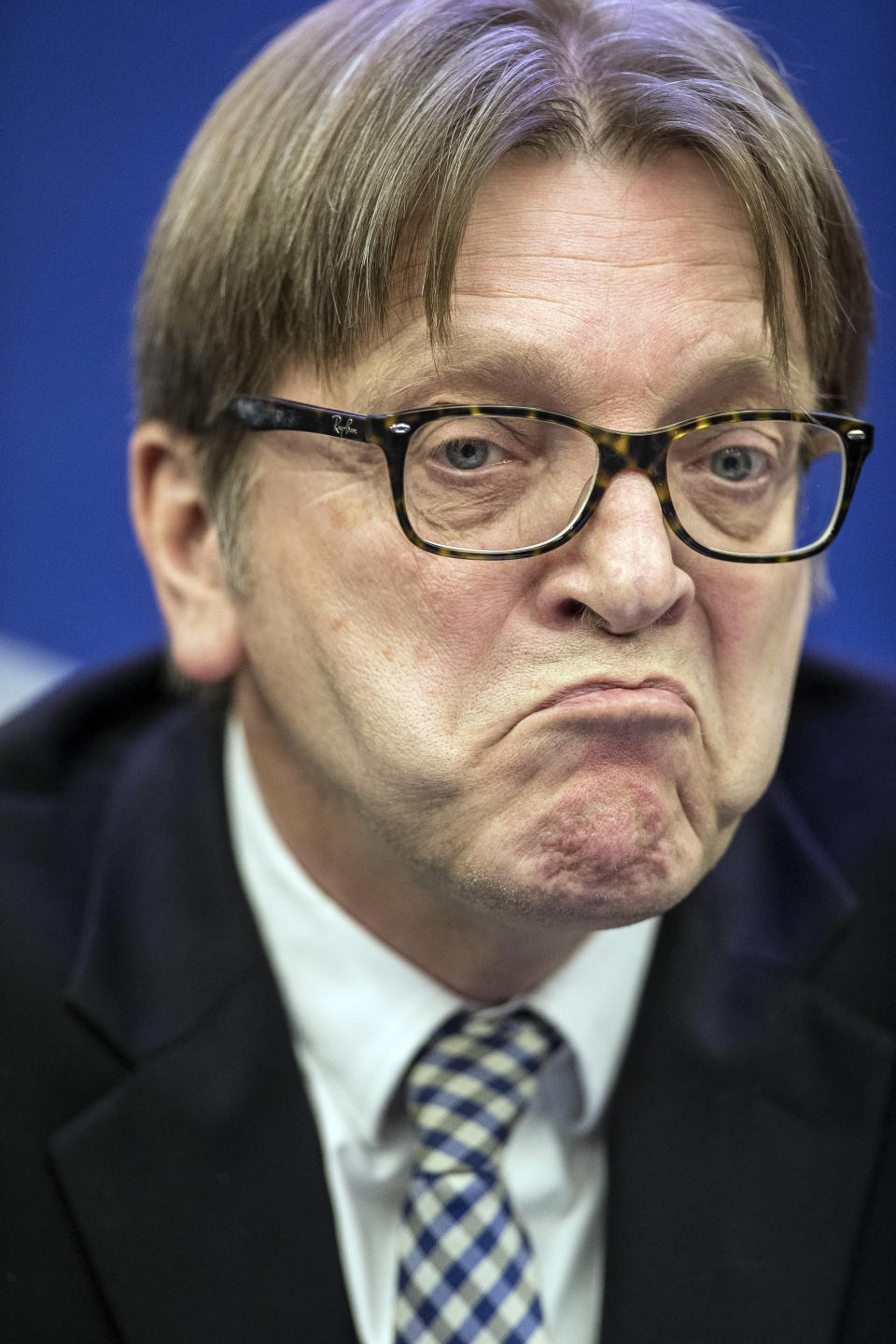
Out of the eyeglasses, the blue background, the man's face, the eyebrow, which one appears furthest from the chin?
the blue background

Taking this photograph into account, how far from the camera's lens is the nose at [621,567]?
→ 1097 mm

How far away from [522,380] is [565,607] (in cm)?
21

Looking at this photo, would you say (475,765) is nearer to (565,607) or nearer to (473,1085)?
(565,607)

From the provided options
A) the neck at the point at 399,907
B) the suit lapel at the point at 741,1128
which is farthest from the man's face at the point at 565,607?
the suit lapel at the point at 741,1128

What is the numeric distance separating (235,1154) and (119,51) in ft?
7.03

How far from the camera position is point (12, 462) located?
9.00ft

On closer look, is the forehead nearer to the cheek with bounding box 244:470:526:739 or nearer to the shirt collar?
the cheek with bounding box 244:470:526:739

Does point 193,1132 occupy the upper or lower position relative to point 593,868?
lower

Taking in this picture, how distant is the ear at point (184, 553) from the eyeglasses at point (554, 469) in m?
0.27

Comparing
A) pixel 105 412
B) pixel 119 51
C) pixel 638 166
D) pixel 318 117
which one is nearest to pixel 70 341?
pixel 105 412

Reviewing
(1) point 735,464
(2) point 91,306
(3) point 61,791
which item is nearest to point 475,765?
(1) point 735,464

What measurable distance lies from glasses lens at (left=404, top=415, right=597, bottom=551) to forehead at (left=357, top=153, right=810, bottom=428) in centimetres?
3

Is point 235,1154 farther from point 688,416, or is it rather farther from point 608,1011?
point 688,416

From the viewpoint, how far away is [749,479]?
4.16 ft
